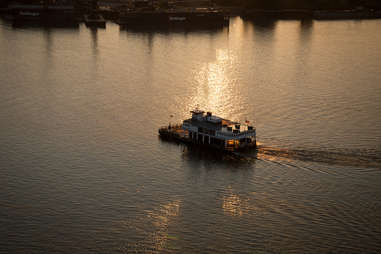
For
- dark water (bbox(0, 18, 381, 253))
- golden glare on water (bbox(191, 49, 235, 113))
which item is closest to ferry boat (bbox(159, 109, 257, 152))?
dark water (bbox(0, 18, 381, 253))

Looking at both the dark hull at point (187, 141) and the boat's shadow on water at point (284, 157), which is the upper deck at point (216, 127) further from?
the boat's shadow on water at point (284, 157)

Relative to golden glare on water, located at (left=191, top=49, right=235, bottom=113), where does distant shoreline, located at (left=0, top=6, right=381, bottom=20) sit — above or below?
above

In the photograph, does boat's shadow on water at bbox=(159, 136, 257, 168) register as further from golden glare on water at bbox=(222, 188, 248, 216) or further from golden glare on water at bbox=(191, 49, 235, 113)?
golden glare on water at bbox=(191, 49, 235, 113)

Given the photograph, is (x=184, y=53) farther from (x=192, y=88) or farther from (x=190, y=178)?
(x=190, y=178)

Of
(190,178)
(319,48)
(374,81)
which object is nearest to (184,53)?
(319,48)

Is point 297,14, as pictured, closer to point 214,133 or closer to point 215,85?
point 215,85

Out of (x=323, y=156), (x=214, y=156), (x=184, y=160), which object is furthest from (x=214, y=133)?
(x=323, y=156)
